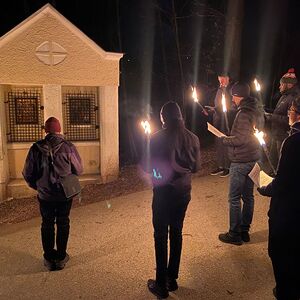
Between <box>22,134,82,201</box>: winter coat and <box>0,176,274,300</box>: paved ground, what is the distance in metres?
0.95

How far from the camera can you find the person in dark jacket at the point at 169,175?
12.0 ft

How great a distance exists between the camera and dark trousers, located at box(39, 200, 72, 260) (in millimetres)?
4270

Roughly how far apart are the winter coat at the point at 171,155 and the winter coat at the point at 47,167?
45.9 inches

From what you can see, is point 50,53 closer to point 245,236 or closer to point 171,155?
point 171,155

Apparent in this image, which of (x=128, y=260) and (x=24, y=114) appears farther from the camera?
(x=24, y=114)

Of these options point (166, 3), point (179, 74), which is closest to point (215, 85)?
point (179, 74)

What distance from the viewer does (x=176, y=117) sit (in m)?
3.68

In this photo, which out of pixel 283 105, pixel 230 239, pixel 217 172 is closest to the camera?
pixel 230 239

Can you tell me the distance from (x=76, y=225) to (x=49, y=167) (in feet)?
6.31

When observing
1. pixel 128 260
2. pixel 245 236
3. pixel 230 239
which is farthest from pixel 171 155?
pixel 245 236

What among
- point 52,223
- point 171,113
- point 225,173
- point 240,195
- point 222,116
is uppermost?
point 171,113

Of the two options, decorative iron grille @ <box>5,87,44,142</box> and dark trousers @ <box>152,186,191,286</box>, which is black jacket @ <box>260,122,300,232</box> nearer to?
dark trousers @ <box>152,186,191,286</box>

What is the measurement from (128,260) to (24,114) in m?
4.63

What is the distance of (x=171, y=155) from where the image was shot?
3.64 metres
